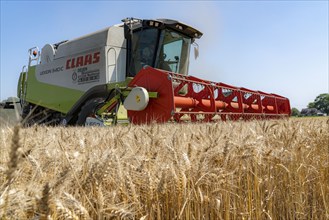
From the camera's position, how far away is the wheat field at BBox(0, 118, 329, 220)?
2.36 feet

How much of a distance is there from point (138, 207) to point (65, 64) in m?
8.38

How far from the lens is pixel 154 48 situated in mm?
7352

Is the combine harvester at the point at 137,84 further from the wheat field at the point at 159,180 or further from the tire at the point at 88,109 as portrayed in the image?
the wheat field at the point at 159,180

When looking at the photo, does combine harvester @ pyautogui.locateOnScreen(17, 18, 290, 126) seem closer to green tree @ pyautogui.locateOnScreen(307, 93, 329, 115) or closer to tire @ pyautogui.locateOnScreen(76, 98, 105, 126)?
tire @ pyautogui.locateOnScreen(76, 98, 105, 126)

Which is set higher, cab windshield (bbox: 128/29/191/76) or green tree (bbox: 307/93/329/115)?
green tree (bbox: 307/93/329/115)

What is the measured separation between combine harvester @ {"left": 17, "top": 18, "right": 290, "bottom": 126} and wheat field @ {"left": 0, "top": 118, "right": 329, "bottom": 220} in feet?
11.1

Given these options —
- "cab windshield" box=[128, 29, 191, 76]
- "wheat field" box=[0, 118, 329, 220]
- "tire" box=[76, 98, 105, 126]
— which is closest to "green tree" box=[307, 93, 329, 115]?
"cab windshield" box=[128, 29, 191, 76]

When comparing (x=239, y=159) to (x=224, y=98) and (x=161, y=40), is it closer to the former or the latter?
(x=224, y=98)

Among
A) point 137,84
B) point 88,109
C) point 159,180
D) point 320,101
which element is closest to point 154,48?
point 137,84

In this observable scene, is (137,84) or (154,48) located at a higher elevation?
(154,48)

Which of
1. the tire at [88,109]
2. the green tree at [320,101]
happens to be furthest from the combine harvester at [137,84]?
the green tree at [320,101]

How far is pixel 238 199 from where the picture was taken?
4.87ft

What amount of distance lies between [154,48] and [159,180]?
21.4 ft

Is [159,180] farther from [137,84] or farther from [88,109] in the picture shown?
[88,109]
